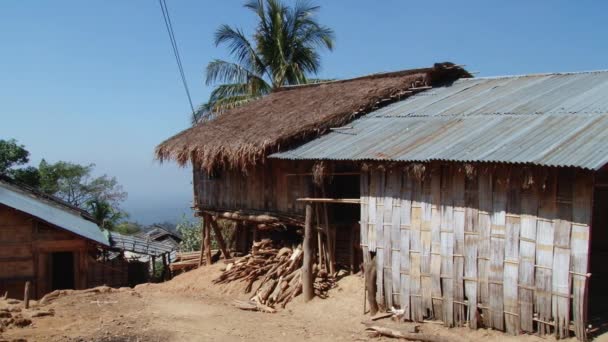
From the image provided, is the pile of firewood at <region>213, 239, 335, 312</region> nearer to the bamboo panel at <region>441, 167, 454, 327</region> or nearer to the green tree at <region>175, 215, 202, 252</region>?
the bamboo panel at <region>441, 167, 454, 327</region>

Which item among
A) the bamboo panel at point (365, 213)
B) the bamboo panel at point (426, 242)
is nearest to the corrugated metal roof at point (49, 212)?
the bamboo panel at point (365, 213)

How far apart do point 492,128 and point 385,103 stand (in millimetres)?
4545

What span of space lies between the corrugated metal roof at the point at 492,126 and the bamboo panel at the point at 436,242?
555mm

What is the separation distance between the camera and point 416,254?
988 centimetres

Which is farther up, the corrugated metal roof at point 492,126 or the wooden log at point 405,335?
the corrugated metal roof at point 492,126

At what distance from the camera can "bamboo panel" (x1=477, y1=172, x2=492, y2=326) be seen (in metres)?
8.78

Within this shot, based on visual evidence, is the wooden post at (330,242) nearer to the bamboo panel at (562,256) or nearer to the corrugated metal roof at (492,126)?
the corrugated metal roof at (492,126)

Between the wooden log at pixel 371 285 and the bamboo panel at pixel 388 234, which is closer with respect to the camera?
the bamboo panel at pixel 388 234

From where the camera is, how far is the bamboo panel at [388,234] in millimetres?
10289

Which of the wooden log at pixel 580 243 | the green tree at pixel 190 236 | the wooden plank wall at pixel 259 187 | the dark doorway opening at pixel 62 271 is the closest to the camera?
the wooden log at pixel 580 243

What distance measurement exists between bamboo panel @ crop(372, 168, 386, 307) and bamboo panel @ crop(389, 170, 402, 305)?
229 millimetres

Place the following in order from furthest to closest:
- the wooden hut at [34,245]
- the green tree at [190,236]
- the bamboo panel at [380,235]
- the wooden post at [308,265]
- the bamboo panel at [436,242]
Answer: the green tree at [190,236]
the wooden hut at [34,245]
the wooden post at [308,265]
the bamboo panel at [380,235]
the bamboo panel at [436,242]

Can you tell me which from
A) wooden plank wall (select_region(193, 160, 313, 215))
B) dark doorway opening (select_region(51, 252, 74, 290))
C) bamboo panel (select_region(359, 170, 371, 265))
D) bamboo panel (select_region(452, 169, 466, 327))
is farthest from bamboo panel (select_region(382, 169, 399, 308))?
dark doorway opening (select_region(51, 252, 74, 290))

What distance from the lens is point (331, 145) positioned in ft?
38.5
